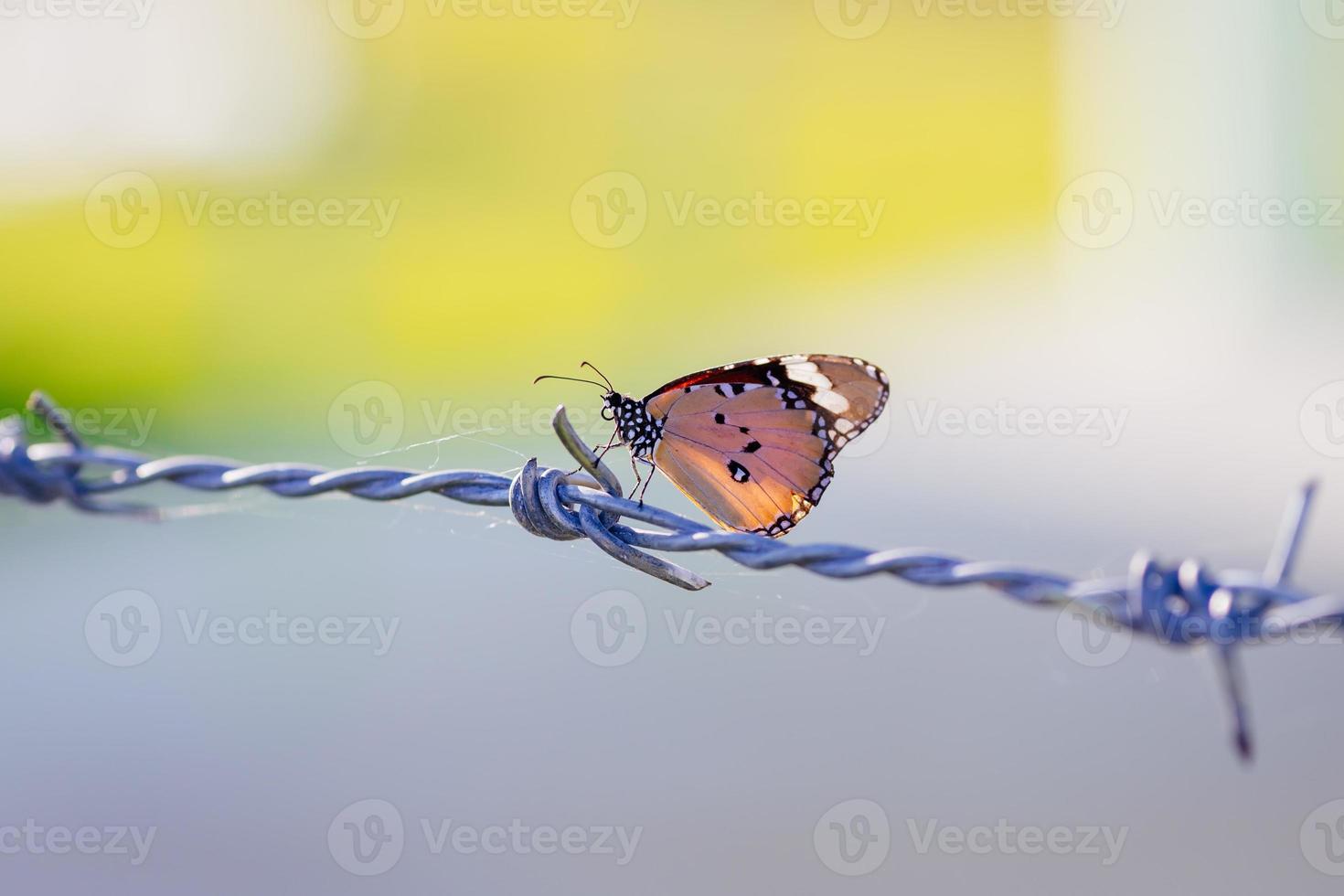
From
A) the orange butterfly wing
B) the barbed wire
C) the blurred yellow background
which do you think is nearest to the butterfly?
the orange butterfly wing

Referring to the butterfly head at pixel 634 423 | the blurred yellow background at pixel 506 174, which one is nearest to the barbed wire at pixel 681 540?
the butterfly head at pixel 634 423

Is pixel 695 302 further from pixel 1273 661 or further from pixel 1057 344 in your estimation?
pixel 1273 661

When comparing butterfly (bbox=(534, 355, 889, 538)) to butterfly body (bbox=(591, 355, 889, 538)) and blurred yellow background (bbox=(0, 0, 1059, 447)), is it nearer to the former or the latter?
butterfly body (bbox=(591, 355, 889, 538))

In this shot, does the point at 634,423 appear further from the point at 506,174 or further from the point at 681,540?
the point at 506,174

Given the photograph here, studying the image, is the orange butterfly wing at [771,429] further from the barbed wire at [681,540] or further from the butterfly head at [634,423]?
the barbed wire at [681,540]

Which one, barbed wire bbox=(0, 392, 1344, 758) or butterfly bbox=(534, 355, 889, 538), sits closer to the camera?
barbed wire bbox=(0, 392, 1344, 758)

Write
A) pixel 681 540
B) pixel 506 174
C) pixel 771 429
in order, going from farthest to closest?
pixel 506 174
pixel 771 429
pixel 681 540

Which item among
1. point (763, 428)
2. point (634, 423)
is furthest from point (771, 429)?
point (634, 423)
